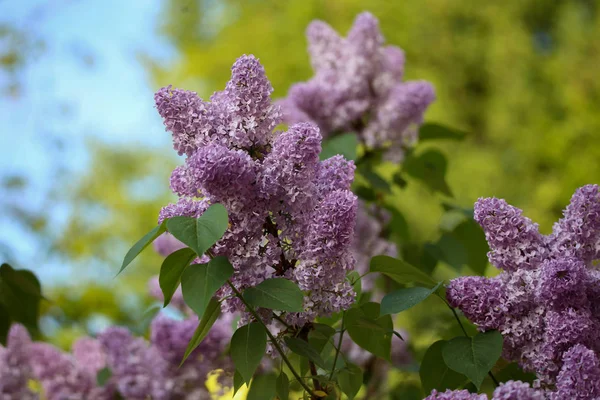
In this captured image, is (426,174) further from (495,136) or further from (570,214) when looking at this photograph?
(495,136)

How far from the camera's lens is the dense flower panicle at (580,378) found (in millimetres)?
588

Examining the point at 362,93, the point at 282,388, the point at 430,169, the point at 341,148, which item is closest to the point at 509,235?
the point at 282,388

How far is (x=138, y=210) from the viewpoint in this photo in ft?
23.5

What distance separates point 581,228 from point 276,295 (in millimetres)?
310

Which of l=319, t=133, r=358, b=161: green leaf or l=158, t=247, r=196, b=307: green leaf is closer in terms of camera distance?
l=158, t=247, r=196, b=307: green leaf

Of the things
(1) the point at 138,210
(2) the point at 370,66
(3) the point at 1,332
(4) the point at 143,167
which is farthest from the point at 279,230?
(4) the point at 143,167

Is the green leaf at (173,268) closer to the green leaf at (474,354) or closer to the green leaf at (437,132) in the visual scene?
the green leaf at (474,354)

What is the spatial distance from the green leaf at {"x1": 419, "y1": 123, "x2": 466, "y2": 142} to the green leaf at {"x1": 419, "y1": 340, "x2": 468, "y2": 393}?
0.73 metres

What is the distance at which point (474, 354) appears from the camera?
65cm

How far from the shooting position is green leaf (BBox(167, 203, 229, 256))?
0.56 m

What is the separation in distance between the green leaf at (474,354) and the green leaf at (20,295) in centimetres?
61

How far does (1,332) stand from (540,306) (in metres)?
0.74

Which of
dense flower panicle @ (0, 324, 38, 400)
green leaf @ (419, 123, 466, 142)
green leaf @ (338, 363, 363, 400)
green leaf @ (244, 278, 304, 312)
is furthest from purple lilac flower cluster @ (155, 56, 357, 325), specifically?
green leaf @ (419, 123, 466, 142)

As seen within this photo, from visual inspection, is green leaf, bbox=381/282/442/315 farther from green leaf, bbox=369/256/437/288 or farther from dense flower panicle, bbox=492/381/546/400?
dense flower panicle, bbox=492/381/546/400
